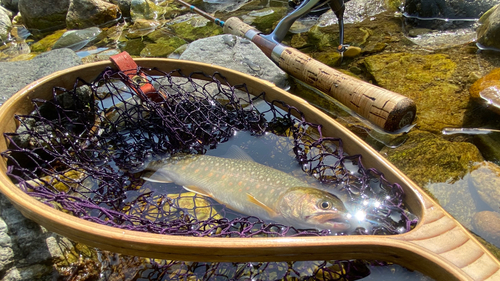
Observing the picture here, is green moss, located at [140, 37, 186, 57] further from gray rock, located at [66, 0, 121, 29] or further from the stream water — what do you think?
gray rock, located at [66, 0, 121, 29]

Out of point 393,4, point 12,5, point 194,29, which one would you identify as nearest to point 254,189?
point 194,29

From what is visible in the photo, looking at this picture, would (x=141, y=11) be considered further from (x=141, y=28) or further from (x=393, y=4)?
(x=393, y=4)

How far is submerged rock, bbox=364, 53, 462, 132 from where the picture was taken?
12.5 feet

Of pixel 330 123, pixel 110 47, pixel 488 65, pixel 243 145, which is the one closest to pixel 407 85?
pixel 488 65

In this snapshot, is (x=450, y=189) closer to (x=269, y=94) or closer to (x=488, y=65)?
(x=269, y=94)

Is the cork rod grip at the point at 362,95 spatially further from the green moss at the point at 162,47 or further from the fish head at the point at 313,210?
the green moss at the point at 162,47

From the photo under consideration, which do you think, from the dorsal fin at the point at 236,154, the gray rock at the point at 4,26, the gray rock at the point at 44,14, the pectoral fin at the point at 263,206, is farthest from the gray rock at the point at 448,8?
the gray rock at the point at 4,26

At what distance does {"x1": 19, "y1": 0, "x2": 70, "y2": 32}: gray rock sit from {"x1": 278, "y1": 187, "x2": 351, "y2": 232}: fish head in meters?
9.68

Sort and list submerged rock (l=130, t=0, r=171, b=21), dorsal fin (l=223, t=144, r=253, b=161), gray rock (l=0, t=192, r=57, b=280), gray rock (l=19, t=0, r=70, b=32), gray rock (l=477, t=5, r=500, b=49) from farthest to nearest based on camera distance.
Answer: gray rock (l=19, t=0, r=70, b=32) → submerged rock (l=130, t=0, r=171, b=21) → gray rock (l=477, t=5, r=500, b=49) → dorsal fin (l=223, t=144, r=253, b=161) → gray rock (l=0, t=192, r=57, b=280)

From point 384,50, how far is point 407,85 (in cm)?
144

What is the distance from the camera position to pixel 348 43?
5953 millimetres

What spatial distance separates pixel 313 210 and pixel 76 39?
7.62 m

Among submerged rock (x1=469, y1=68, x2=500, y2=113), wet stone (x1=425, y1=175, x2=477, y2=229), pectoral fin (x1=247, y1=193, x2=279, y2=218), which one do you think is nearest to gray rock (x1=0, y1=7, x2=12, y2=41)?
pectoral fin (x1=247, y1=193, x2=279, y2=218)

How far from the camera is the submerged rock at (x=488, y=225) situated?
2.45m
